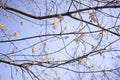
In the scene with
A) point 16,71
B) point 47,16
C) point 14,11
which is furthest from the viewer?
point 16,71

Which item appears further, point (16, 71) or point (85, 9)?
point (16, 71)

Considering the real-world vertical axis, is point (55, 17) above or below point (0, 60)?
above

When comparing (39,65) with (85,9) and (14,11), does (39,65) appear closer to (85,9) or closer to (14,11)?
(14,11)

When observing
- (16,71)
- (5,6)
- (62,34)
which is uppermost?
(5,6)

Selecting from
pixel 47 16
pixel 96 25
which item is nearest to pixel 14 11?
pixel 47 16

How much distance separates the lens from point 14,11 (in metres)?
4.80

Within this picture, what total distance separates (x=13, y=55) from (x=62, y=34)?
153cm

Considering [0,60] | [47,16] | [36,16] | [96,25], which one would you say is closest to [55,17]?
[47,16]

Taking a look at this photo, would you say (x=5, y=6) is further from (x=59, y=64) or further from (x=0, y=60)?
(x=59, y=64)

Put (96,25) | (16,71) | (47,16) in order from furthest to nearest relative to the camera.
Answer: (16,71)
(47,16)
(96,25)

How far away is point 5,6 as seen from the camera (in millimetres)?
4809

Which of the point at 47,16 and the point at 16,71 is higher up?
the point at 47,16

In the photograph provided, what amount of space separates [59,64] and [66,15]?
1.11 metres

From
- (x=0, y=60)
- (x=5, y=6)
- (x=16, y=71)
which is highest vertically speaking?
(x=5, y=6)
